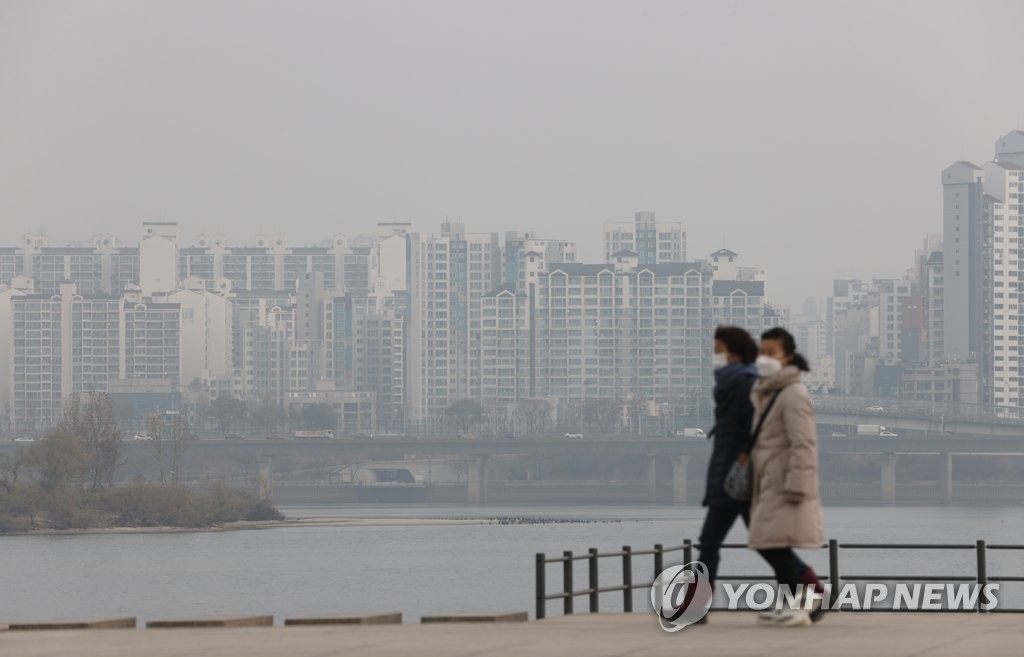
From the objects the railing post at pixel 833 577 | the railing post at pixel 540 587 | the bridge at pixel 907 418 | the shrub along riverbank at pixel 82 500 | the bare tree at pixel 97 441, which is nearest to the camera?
the railing post at pixel 540 587

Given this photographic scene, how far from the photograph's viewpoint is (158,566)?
79.6m

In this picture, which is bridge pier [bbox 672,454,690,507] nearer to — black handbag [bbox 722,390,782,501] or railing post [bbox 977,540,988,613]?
railing post [bbox 977,540,988,613]

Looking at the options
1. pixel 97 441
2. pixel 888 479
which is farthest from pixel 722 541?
pixel 888 479

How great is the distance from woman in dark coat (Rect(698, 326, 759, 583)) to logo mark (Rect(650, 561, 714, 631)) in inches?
6.2

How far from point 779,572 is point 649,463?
476 ft

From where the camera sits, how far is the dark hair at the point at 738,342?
12.2 metres

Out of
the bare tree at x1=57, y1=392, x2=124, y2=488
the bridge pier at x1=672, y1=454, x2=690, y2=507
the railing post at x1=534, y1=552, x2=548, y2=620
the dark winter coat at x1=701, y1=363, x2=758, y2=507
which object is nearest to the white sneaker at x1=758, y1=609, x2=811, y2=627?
the dark winter coat at x1=701, y1=363, x2=758, y2=507

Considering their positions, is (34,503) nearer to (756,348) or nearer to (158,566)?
(158,566)

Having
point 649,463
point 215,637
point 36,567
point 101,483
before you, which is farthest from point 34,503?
point 215,637

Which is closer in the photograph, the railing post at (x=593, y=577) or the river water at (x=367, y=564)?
the railing post at (x=593, y=577)

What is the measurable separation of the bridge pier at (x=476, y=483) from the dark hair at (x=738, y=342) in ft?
465

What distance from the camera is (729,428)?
1201 cm

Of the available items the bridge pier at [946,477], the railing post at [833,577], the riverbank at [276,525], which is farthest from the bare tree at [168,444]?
the railing post at [833,577]

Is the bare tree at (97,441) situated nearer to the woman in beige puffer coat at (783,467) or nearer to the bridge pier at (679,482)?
the bridge pier at (679,482)
